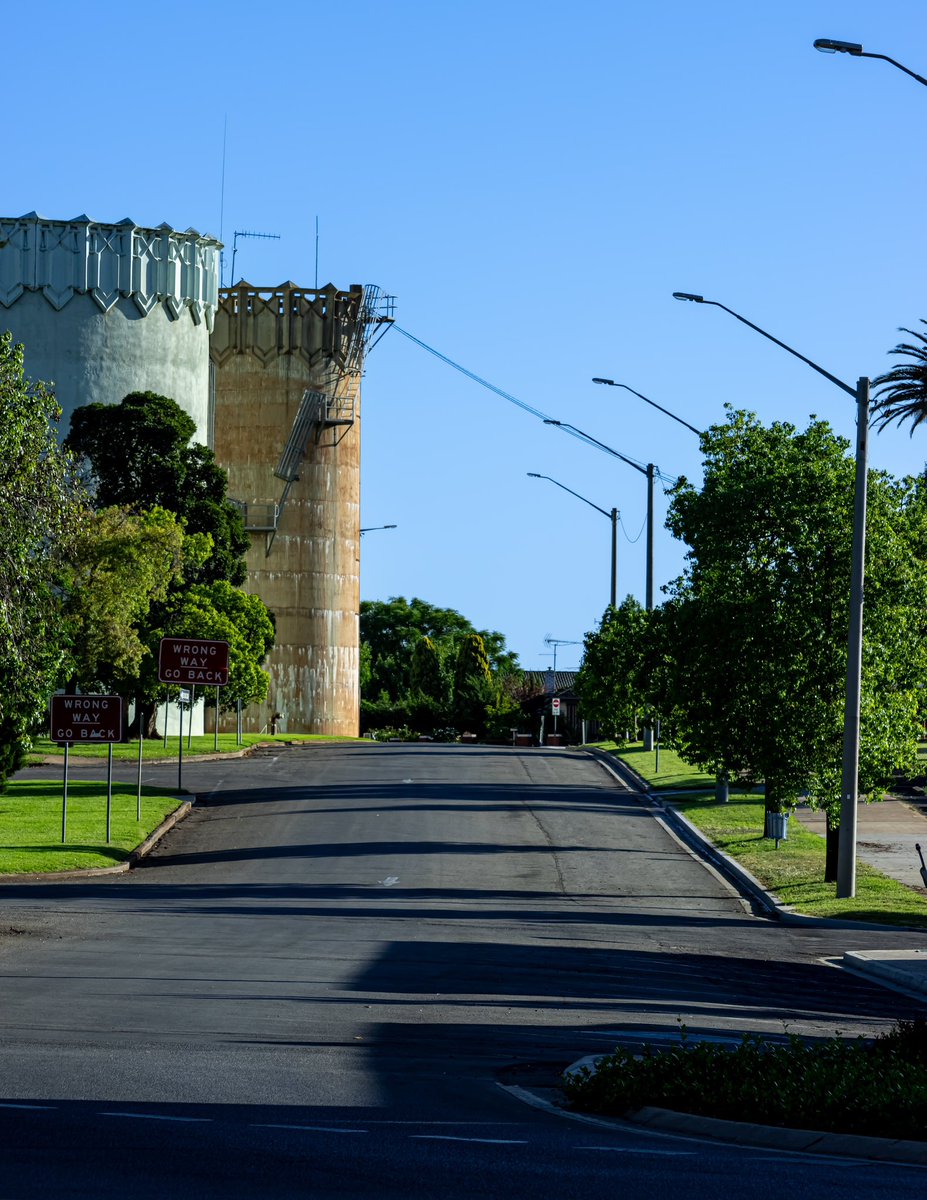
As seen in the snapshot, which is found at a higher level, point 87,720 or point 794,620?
point 794,620

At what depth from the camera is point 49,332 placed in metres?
79.8

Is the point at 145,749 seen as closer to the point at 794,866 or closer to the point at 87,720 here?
the point at 87,720

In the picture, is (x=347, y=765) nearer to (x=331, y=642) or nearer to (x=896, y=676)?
(x=896, y=676)

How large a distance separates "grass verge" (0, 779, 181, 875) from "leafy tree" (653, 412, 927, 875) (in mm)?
11284

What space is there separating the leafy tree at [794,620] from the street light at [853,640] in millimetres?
2411

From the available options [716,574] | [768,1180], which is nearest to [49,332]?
[716,574]

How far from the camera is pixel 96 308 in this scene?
79.8 m

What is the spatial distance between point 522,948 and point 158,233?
221 ft

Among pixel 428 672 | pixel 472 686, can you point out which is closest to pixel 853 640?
pixel 472 686

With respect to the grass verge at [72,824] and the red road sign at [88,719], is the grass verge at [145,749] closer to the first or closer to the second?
the grass verge at [72,824]

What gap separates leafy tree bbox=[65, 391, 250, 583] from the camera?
2598 inches

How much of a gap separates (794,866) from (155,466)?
3942cm

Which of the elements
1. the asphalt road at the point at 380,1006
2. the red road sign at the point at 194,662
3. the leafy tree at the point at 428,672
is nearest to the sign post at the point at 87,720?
the asphalt road at the point at 380,1006

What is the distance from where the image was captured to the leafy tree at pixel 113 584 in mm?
50344
